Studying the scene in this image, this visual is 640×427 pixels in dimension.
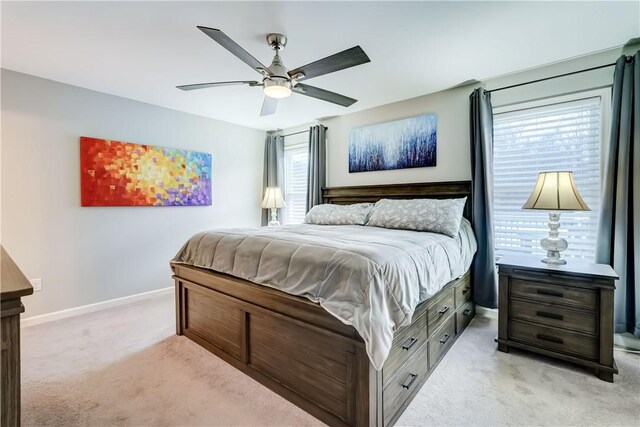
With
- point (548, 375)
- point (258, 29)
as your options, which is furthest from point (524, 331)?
point (258, 29)

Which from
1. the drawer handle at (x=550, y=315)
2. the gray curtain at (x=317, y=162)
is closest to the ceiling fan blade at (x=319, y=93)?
the gray curtain at (x=317, y=162)

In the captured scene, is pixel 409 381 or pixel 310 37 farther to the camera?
pixel 310 37

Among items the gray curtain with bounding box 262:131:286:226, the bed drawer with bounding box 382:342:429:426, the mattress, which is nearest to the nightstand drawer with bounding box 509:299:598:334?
the mattress

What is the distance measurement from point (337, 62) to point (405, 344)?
186cm

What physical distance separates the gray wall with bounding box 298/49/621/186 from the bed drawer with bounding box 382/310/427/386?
2054 millimetres

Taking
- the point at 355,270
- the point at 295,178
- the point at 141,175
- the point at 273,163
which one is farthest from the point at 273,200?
the point at 355,270

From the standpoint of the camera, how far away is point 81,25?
6.92ft

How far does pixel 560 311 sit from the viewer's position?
213 cm

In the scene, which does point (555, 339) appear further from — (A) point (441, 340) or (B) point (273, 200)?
(B) point (273, 200)

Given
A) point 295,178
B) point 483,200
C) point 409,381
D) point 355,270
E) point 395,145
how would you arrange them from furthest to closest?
point 295,178 → point 395,145 → point 483,200 → point 409,381 → point 355,270

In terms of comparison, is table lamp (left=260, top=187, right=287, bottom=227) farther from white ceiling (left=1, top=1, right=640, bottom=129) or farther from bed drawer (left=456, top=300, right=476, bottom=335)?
bed drawer (left=456, top=300, right=476, bottom=335)

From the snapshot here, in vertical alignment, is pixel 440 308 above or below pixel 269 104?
below

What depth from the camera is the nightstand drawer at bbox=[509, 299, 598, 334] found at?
203cm

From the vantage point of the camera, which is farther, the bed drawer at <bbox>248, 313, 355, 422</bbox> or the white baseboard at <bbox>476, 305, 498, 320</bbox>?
the white baseboard at <bbox>476, 305, 498, 320</bbox>
